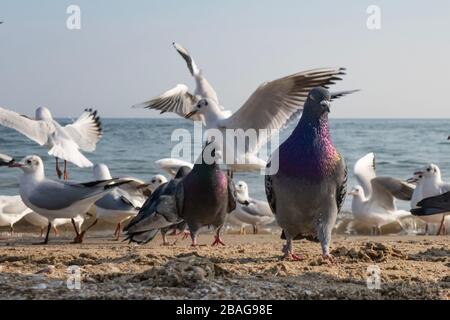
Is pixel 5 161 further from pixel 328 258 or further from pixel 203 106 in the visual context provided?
pixel 328 258

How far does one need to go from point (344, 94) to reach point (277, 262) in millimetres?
3547

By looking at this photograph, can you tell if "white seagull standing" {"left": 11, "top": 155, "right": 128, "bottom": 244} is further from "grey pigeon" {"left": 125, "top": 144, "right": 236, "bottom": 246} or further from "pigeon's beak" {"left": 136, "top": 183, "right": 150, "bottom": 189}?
"pigeon's beak" {"left": 136, "top": 183, "right": 150, "bottom": 189}

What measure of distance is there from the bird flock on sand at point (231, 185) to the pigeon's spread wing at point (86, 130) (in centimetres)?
2

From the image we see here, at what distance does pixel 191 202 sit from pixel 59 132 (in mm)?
5306

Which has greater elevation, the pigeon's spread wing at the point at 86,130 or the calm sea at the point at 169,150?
the pigeon's spread wing at the point at 86,130

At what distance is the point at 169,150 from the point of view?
2464 cm

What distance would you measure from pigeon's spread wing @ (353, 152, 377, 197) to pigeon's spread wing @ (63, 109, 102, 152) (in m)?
4.14

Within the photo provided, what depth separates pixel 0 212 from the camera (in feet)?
36.2

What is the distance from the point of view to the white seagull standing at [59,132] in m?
11.8

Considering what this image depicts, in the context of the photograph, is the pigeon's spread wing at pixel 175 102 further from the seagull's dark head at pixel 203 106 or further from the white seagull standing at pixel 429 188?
the white seagull standing at pixel 429 188

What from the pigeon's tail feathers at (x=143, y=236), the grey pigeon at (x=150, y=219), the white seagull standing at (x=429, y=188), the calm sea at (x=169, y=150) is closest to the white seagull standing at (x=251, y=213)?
the white seagull standing at (x=429, y=188)

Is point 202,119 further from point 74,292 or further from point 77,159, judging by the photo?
point 74,292

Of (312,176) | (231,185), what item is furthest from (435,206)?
(231,185)
